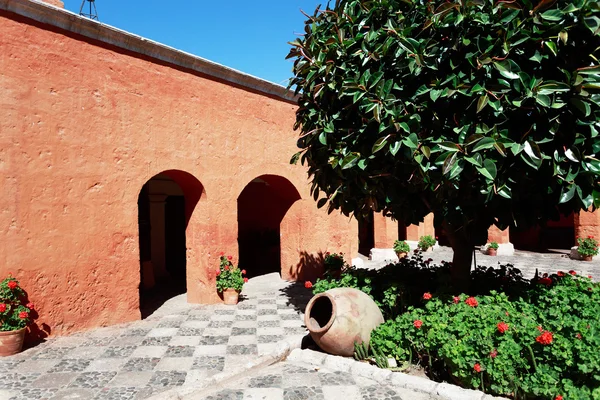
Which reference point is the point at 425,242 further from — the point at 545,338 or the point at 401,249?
the point at 545,338

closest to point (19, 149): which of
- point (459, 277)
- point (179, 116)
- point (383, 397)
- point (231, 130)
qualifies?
point (179, 116)

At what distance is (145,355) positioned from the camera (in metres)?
4.68

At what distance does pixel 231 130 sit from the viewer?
23.5ft

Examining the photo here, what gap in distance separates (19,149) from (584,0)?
5992 mm

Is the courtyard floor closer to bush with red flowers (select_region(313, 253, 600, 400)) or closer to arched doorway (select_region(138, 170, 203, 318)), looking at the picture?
Answer: bush with red flowers (select_region(313, 253, 600, 400))

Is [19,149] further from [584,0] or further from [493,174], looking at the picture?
[584,0]

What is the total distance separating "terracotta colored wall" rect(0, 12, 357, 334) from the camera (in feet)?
15.8

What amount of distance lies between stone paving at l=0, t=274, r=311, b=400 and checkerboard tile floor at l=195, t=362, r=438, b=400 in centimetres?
36

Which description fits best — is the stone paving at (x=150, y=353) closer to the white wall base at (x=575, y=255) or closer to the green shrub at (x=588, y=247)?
the green shrub at (x=588, y=247)

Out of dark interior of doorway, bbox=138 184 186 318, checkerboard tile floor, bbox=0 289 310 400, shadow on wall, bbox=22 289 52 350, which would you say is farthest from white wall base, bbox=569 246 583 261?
shadow on wall, bbox=22 289 52 350

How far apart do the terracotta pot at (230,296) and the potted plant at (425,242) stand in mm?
8434

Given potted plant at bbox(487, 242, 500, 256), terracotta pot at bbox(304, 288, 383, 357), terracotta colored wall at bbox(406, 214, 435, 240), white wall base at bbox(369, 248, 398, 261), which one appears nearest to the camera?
terracotta pot at bbox(304, 288, 383, 357)

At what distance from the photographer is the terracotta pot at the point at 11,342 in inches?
175

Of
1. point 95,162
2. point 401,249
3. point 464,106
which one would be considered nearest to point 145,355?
point 95,162
